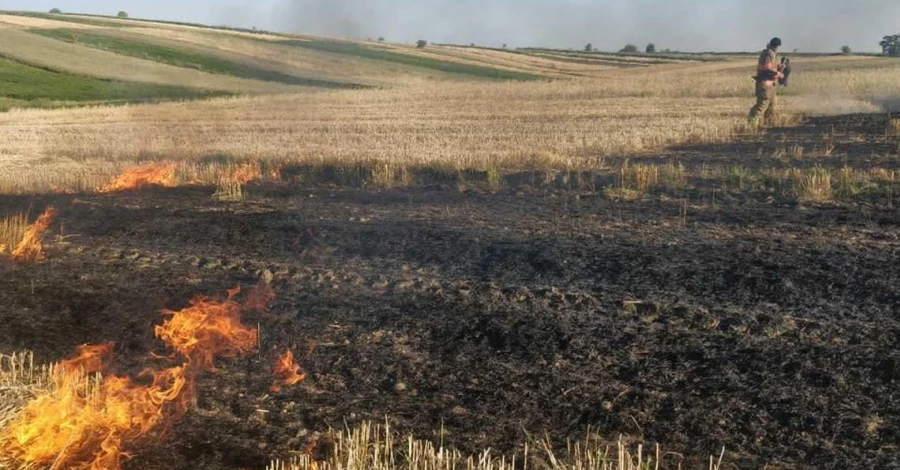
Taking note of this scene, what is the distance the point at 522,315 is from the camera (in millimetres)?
6781

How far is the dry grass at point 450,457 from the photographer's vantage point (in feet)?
14.1

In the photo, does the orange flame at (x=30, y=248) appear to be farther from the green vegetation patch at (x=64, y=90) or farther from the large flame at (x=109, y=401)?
the green vegetation patch at (x=64, y=90)

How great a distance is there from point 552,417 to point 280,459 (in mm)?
1650

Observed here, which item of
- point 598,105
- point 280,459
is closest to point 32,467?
point 280,459

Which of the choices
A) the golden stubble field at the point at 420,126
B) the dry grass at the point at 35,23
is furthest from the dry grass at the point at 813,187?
the dry grass at the point at 35,23

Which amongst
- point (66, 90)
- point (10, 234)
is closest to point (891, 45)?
point (66, 90)

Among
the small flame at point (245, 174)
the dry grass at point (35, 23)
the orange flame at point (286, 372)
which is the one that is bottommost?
the orange flame at point (286, 372)

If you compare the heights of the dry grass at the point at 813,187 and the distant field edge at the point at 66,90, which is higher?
the distant field edge at the point at 66,90

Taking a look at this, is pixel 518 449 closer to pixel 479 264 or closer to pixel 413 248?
pixel 479 264

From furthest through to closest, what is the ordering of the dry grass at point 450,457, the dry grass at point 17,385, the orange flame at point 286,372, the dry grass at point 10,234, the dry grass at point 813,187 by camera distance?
the dry grass at point 813,187
the dry grass at point 10,234
the orange flame at point 286,372
the dry grass at point 17,385
the dry grass at point 450,457

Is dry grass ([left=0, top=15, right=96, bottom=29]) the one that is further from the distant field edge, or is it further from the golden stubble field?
the golden stubble field

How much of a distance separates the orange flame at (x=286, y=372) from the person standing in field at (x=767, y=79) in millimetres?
15305

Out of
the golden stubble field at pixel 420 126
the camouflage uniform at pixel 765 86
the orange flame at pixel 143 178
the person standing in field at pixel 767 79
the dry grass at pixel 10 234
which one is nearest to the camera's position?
the dry grass at pixel 10 234

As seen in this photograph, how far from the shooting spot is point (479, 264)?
27.0 feet
